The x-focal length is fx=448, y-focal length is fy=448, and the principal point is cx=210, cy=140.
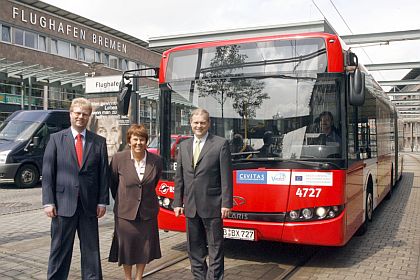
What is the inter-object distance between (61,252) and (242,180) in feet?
7.41

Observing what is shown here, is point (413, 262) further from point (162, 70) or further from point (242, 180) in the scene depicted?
point (162, 70)

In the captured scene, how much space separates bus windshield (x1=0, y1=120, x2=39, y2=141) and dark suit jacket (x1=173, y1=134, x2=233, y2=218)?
11017 millimetres

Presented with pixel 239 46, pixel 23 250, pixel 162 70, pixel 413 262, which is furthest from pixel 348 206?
pixel 23 250

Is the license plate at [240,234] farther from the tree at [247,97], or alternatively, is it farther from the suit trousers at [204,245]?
the tree at [247,97]

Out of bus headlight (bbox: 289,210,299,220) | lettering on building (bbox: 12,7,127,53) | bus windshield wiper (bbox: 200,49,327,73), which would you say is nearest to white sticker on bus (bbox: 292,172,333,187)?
bus headlight (bbox: 289,210,299,220)

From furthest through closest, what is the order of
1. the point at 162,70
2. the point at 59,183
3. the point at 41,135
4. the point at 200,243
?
the point at 41,135
the point at 162,70
the point at 200,243
the point at 59,183

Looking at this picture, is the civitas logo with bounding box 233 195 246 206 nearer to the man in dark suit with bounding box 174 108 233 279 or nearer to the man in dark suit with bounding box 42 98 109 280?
the man in dark suit with bounding box 174 108 233 279

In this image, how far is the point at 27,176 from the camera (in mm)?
13828

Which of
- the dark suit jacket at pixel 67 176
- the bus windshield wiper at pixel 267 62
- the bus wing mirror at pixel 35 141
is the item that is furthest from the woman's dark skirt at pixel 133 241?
the bus wing mirror at pixel 35 141

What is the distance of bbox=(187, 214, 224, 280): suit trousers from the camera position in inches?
170

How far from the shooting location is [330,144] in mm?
5250

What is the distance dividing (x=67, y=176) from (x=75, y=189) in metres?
0.13

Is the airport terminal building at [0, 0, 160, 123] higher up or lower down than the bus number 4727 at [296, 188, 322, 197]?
higher up

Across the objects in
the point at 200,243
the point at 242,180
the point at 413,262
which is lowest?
the point at 413,262
